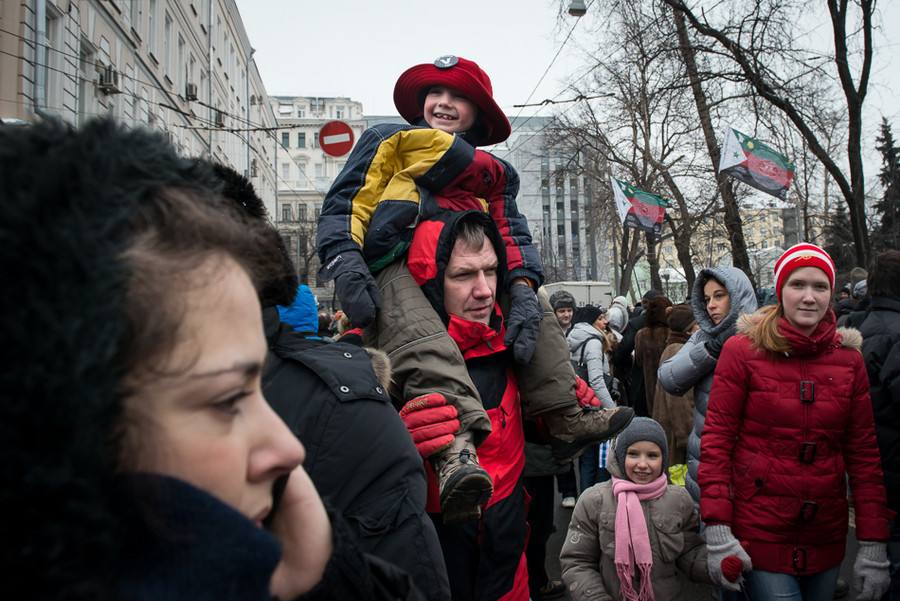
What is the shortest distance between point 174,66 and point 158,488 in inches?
944

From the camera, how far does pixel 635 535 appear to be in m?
3.16

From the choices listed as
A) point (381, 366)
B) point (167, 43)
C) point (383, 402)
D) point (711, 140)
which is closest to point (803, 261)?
point (381, 366)

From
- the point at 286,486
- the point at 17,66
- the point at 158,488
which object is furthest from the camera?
the point at 17,66

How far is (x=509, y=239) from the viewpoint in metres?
2.48

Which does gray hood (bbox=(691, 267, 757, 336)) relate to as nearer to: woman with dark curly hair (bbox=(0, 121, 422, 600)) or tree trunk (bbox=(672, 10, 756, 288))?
woman with dark curly hair (bbox=(0, 121, 422, 600))

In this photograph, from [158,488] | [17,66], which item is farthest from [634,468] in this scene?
[17,66]

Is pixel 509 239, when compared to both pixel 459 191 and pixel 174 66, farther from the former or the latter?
pixel 174 66

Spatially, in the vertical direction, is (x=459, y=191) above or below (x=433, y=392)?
above

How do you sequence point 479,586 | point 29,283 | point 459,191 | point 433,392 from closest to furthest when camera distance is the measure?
point 29,283 → point 433,392 → point 479,586 → point 459,191

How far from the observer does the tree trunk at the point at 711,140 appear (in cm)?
994

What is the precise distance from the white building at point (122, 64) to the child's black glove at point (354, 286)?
451 millimetres

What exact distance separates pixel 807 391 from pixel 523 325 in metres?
1.45

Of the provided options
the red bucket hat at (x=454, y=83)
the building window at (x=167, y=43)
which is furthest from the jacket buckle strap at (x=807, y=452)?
the building window at (x=167, y=43)

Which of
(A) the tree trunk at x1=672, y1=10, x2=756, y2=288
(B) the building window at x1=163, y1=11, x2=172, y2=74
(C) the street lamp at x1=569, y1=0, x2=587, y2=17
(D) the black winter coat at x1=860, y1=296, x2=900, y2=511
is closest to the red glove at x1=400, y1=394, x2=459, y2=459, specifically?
(D) the black winter coat at x1=860, y1=296, x2=900, y2=511
